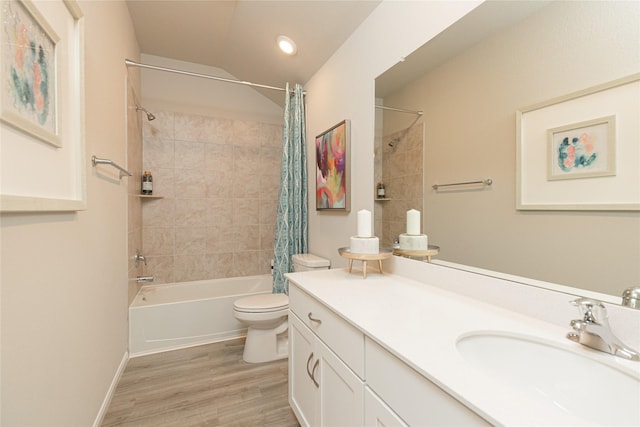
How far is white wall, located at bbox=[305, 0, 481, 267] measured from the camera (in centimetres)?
129

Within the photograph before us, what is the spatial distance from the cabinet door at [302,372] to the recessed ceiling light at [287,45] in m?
2.00

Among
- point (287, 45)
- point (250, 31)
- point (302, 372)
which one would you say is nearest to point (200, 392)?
point (302, 372)

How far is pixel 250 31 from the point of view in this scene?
7.51ft

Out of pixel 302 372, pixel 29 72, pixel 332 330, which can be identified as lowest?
pixel 302 372

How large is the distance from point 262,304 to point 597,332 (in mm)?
1863

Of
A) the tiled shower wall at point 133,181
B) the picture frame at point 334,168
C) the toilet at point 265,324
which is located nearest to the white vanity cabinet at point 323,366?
the toilet at point 265,324

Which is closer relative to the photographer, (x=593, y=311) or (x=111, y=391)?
(x=593, y=311)

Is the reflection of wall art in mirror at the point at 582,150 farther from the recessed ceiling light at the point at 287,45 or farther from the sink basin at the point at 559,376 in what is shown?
the recessed ceiling light at the point at 287,45

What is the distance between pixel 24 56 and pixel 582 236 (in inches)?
63.9

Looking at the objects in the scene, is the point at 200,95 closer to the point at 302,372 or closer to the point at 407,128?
the point at 407,128

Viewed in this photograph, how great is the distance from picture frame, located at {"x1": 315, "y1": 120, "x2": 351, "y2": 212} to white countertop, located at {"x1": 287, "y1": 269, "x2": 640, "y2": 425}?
30.6 inches

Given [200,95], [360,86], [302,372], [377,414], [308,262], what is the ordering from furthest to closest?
[200,95] → [308,262] → [360,86] → [302,372] → [377,414]

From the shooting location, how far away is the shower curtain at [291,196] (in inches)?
94.6

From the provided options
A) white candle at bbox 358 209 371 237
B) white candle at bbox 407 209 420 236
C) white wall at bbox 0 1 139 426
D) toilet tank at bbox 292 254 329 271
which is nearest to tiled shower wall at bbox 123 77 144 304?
white wall at bbox 0 1 139 426
